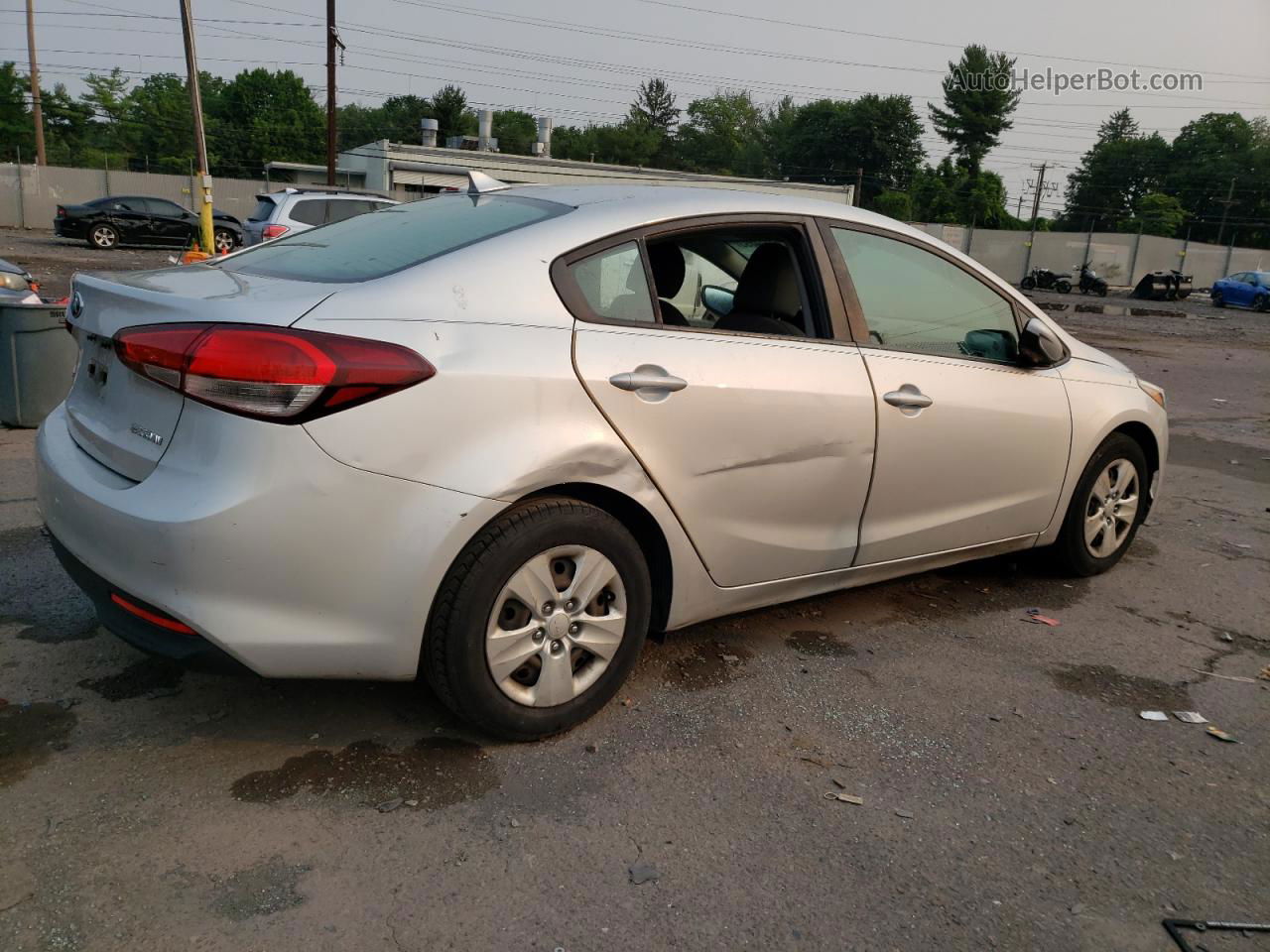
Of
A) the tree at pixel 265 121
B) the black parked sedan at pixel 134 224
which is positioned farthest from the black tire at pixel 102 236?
the tree at pixel 265 121

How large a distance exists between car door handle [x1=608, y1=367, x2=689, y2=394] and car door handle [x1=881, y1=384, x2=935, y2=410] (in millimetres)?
931

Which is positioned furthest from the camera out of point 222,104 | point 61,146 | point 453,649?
point 222,104

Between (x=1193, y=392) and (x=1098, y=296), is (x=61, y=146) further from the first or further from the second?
(x=1193, y=392)

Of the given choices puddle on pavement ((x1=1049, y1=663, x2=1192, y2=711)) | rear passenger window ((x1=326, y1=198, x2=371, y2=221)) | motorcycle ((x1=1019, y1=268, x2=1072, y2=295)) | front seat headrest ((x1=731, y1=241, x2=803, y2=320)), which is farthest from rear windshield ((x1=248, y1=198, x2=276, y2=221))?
motorcycle ((x1=1019, y1=268, x2=1072, y2=295))

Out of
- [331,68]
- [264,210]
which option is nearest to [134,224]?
[331,68]

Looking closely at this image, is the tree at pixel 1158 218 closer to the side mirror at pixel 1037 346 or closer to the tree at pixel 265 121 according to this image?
the tree at pixel 265 121

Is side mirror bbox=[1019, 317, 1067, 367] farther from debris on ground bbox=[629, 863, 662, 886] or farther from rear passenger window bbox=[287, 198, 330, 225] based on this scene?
rear passenger window bbox=[287, 198, 330, 225]

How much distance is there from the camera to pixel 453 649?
8.96 ft

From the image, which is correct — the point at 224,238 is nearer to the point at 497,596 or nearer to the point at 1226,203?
the point at 497,596

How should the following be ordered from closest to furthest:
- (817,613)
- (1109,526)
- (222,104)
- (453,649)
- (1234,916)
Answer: (1234,916)
(453,649)
(817,613)
(1109,526)
(222,104)

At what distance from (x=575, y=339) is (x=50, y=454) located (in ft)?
5.29

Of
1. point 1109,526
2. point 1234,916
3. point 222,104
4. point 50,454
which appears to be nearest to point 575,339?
point 50,454

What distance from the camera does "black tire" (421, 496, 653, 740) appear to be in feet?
8.89

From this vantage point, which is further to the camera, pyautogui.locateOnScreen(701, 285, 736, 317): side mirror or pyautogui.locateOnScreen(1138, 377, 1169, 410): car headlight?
pyautogui.locateOnScreen(1138, 377, 1169, 410): car headlight
